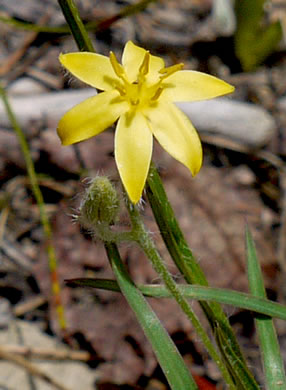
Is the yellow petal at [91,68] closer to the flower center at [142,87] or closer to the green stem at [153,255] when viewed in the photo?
the flower center at [142,87]

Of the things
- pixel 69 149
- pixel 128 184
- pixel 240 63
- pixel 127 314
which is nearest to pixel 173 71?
pixel 128 184

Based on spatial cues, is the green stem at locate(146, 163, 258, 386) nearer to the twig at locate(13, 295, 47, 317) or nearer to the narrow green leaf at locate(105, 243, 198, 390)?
the narrow green leaf at locate(105, 243, 198, 390)

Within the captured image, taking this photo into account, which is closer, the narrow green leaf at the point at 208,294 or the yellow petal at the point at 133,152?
the yellow petal at the point at 133,152

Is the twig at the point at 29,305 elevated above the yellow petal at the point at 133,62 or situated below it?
below

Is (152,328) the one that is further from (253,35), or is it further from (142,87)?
(253,35)

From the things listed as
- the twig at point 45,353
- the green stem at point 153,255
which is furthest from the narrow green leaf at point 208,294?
the twig at point 45,353

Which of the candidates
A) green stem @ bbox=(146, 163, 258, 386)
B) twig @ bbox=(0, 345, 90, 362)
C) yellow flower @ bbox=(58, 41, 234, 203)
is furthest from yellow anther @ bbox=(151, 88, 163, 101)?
twig @ bbox=(0, 345, 90, 362)
